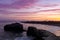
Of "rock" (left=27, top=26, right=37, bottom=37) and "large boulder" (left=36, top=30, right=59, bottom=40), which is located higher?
Answer: "rock" (left=27, top=26, right=37, bottom=37)

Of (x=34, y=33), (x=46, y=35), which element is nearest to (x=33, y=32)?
(x=34, y=33)

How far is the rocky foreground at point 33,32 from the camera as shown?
8.44ft

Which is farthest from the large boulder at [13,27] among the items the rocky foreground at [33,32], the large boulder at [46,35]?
the large boulder at [46,35]

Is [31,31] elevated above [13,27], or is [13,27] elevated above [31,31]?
[13,27]

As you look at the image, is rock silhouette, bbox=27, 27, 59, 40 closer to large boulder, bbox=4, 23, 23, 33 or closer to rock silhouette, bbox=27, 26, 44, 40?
rock silhouette, bbox=27, 26, 44, 40

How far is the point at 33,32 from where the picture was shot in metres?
2.70

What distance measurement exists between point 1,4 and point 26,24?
55 centimetres

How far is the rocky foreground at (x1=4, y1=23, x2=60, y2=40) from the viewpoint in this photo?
8.44ft

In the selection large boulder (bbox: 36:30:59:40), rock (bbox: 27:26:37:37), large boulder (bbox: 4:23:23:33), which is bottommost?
large boulder (bbox: 36:30:59:40)

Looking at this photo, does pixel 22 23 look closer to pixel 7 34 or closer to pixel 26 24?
pixel 26 24

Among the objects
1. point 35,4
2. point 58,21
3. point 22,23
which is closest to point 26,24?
point 22,23

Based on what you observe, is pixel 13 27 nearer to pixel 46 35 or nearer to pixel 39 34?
pixel 39 34

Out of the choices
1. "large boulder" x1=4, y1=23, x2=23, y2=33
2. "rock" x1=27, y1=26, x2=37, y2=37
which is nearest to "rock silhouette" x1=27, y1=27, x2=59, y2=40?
"rock" x1=27, y1=26, x2=37, y2=37

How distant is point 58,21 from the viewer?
2.82 m
